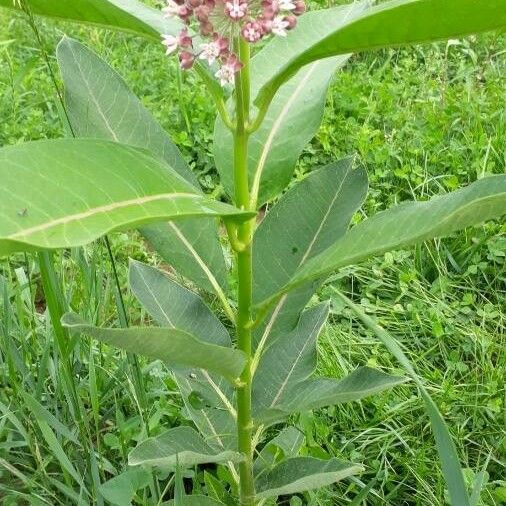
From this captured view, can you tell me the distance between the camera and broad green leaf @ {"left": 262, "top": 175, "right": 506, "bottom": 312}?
0.88 meters

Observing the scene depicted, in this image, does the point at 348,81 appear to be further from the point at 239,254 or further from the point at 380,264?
the point at 239,254

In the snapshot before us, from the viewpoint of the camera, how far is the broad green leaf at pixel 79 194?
0.75 metres

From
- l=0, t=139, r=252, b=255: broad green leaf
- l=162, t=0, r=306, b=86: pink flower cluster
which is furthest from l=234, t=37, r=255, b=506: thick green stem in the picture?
l=0, t=139, r=252, b=255: broad green leaf

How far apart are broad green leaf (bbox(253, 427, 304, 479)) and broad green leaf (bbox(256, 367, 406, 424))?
0.18m

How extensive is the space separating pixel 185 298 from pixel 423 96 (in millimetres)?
1937

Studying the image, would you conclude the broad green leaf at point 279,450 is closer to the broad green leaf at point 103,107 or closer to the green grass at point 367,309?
the green grass at point 367,309

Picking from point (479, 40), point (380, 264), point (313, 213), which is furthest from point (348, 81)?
point (313, 213)

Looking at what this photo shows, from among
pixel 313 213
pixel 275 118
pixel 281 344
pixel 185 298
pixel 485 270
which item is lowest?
pixel 485 270

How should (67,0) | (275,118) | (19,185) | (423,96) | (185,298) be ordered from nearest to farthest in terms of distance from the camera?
1. (19,185)
2. (67,0)
3. (275,118)
4. (185,298)
5. (423,96)

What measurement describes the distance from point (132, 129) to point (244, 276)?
32 centimetres

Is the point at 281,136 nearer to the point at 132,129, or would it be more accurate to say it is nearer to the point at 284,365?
the point at 132,129

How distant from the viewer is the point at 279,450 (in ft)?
4.89

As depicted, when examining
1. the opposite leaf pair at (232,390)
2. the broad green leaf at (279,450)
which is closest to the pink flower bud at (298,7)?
the opposite leaf pair at (232,390)

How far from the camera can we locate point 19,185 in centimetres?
79
